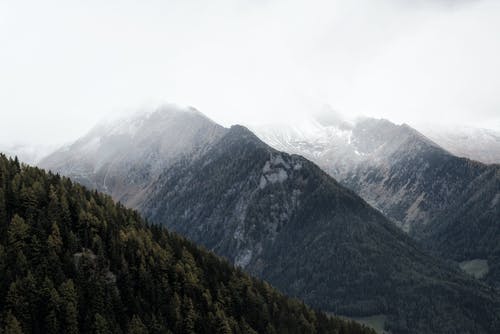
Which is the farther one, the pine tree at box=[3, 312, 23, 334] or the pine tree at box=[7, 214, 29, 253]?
the pine tree at box=[7, 214, 29, 253]

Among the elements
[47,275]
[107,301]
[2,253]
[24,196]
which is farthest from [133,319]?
[24,196]

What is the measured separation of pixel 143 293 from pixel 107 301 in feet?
53.7

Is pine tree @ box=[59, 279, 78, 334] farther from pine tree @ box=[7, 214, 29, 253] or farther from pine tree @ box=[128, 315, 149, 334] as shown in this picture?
pine tree @ box=[7, 214, 29, 253]

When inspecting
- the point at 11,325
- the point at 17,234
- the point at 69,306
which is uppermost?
the point at 17,234

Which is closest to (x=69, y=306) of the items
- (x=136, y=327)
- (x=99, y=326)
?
(x=99, y=326)

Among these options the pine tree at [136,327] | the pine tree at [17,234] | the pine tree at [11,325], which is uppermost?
the pine tree at [17,234]

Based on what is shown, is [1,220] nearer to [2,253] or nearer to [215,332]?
[2,253]

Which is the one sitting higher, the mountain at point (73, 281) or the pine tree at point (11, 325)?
the mountain at point (73, 281)

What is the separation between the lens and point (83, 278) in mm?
176125

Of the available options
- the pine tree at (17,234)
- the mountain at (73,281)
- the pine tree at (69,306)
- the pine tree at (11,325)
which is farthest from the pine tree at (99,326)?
the pine tree at (17,234)

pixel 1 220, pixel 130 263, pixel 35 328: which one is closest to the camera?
pixel 35 328

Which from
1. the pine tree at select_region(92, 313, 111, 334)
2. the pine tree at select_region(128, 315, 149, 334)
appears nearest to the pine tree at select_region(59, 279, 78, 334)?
the pine tree at select_region(92, 313, 111, 334)

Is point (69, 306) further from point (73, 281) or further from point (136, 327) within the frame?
point (136, 327)

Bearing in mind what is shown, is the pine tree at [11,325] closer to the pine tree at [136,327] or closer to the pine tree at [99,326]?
the pine tree at [99,326]
